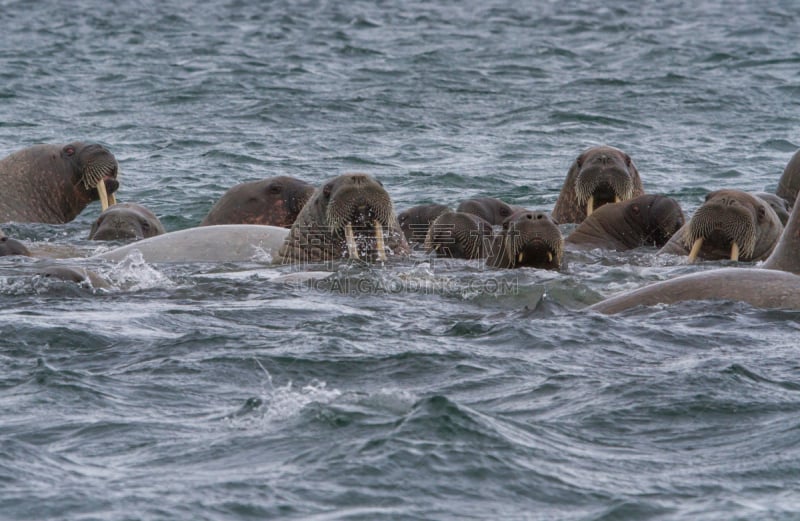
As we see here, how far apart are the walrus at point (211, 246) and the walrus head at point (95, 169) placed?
2825mm

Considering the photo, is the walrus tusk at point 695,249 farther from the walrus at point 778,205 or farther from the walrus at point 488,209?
the walrus at point 488,209

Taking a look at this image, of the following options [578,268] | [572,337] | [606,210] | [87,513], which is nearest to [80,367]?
[87,513]

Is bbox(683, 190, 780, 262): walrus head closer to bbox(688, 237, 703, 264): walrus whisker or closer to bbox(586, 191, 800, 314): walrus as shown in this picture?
bbox(688, 237, 703, 264): walrus whisker

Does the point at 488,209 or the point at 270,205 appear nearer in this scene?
the point at 488,209

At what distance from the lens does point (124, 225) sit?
12398 mm

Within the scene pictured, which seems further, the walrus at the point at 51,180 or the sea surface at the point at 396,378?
the walrus at the point at 51,180

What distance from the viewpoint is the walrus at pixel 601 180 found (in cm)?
1323

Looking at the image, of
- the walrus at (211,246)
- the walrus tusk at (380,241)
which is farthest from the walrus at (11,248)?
the walrus tusk at (380,241)

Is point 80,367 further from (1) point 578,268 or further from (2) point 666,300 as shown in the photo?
(1) point 578,268

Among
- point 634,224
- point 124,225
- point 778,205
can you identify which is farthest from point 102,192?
point 778,205

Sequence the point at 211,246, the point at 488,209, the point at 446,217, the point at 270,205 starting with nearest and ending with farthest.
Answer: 1. the point at 211,246
2. the point at 446,217
3. the point at 488,209
4. the point at 270,205

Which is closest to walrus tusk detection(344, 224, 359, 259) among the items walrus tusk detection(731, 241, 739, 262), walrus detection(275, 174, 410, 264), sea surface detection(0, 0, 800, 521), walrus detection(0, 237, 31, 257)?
walrus detection(275, 174, 410, 264)

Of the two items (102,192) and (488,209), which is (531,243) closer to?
(488,209)

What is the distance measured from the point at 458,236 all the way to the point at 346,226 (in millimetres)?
1334
